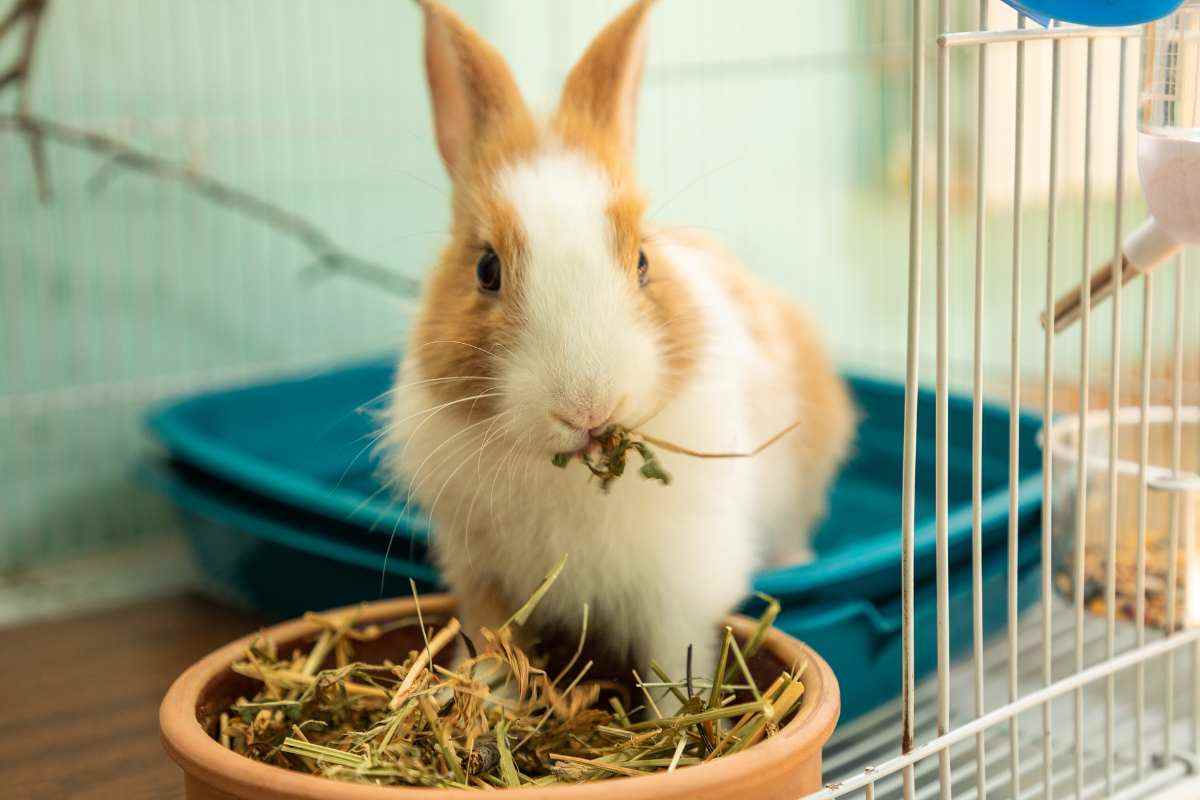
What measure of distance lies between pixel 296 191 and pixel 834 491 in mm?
1227

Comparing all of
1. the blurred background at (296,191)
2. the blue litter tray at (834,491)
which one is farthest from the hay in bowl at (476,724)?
the blurred background at (296,191)

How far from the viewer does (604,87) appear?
105 centimetres

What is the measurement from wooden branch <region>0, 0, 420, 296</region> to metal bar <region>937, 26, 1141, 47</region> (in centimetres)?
135

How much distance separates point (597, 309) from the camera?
91 cm

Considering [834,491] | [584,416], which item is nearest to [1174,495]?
[584,416]

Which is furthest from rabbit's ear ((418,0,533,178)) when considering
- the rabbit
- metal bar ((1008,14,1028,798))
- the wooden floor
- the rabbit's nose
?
the wooden floor

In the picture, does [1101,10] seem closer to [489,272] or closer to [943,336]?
[943,336]

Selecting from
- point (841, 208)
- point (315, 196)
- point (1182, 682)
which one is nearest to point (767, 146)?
point (841, 208)

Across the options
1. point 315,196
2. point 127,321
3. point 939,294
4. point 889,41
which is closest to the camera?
point 939,294

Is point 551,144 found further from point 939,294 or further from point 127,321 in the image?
point 127,321

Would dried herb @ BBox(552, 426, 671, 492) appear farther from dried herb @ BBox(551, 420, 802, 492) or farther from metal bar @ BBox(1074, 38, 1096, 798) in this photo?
metal bar @ BBox(1074, 38, 1096, 798)

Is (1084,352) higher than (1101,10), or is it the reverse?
(1101,10)

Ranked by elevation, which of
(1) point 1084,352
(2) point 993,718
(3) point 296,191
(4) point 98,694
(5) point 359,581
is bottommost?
(4) point 98,694

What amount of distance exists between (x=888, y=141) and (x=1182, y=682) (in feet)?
3.91
